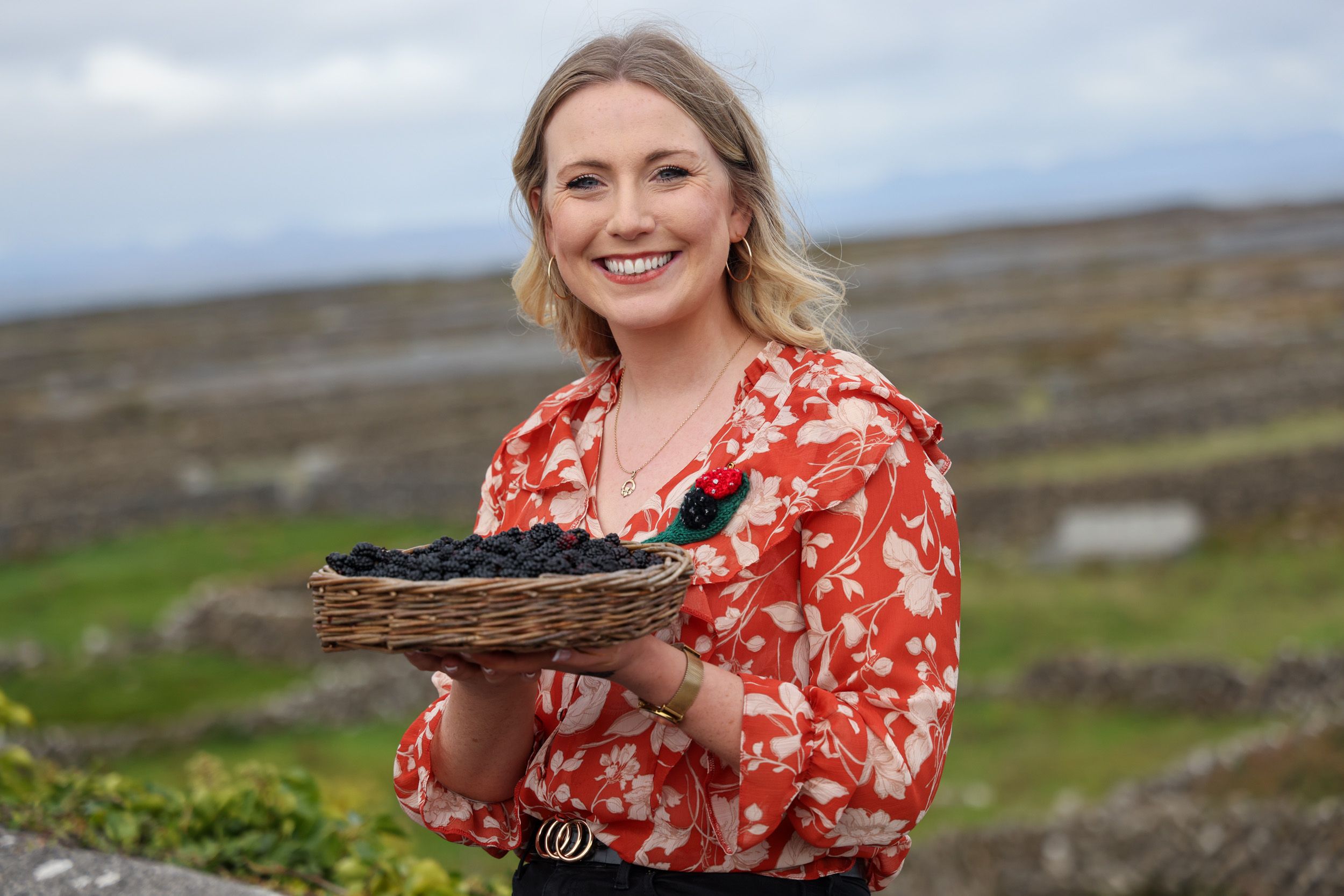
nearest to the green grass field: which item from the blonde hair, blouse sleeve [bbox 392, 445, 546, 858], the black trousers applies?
blouse sleeve [bbox 392, 445, 546, 858]

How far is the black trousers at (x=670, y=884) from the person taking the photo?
8.13 ft

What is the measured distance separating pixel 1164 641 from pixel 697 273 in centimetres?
1328

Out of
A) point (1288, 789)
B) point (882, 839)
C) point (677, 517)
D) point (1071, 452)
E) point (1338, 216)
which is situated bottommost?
point (1338, 216)

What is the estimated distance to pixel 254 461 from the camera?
36188 mm

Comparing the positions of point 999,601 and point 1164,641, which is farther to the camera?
point 999,601

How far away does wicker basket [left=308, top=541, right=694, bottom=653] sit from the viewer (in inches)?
80.6

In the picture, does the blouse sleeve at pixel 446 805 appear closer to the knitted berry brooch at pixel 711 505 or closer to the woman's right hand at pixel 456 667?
the woman's right hand at pixel 456 667

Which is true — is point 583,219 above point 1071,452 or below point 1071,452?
above

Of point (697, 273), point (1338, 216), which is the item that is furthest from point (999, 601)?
point (1338, 216)

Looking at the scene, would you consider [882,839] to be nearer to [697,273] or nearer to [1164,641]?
[697,273]

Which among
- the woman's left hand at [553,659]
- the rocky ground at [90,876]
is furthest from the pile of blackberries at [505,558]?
the rocky ground at [90,876]

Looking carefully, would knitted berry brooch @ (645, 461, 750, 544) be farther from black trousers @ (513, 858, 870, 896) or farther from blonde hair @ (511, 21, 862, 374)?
black trousers @ (513, 858, 870, 896)

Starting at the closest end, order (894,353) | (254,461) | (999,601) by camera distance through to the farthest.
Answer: (999,601) → (254,461) → (894,353)

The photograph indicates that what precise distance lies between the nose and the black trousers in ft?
4.15
